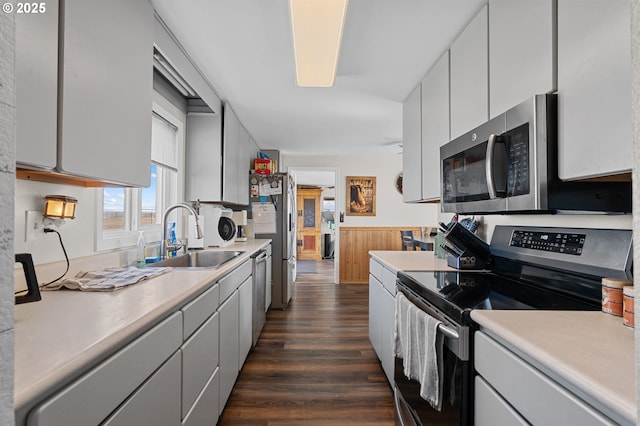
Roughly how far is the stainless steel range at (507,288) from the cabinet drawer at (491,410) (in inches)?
1.4

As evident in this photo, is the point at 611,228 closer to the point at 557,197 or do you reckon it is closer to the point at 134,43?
the point at 557,197

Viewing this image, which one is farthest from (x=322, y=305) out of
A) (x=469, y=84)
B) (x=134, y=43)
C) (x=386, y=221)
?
(x=134, y=43)

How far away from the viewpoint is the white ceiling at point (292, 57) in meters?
1.63

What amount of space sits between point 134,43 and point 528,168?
64.4 inches

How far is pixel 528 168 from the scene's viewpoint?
118cm

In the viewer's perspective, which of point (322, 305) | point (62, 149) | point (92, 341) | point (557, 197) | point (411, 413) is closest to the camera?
point (92, 341)

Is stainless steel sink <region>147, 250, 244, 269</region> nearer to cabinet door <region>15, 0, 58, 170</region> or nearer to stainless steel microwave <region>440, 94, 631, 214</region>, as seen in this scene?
cabinet door <region>15, 0, 58, 170</region>

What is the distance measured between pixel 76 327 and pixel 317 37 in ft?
5.43

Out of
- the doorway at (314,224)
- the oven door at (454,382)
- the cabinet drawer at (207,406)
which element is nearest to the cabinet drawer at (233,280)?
the cabinet drawer at (207,406)

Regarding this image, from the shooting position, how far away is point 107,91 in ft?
3.99

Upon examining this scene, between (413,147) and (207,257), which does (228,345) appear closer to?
(207,257)

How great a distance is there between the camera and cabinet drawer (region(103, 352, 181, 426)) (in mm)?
862

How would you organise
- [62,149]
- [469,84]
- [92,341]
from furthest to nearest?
[469,84], [62,149], [92,341]

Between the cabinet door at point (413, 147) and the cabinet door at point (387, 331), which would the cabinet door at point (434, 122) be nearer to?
the cabinet door at point (413, 147)
